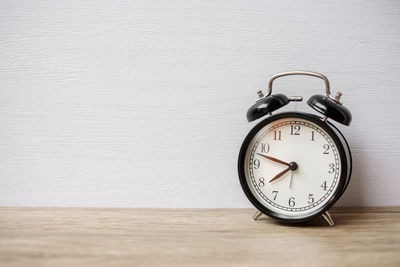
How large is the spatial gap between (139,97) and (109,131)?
153mm

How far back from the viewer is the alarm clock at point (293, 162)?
3.50ft

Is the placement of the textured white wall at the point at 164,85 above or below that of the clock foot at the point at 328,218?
above

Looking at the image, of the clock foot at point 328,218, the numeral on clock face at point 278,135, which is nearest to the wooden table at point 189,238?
the clock foot at point 328,218

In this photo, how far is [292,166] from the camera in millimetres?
1090

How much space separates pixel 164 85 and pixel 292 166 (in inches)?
19.5

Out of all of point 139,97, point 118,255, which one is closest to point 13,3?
point 139,97

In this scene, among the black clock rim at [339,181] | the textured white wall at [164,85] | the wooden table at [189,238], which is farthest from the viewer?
the textured white wall at [164,85]

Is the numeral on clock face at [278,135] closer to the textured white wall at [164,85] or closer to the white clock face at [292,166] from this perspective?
the white clock face at [292,166]

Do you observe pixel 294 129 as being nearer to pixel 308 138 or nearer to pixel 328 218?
pixel 308 138

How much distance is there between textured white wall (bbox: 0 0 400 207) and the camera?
125 centimetres

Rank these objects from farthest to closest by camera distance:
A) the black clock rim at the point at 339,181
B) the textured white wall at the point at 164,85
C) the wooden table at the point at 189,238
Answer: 1. the textured white wall at the point at 164,85
2. the black clock rim at the point at 339,181
3. the wooden table at the point at 189,238

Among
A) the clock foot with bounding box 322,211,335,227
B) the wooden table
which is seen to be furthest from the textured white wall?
the clock foot with bounding box 322,211,335,227

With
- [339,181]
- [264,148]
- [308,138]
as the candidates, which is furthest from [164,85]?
[339,181]

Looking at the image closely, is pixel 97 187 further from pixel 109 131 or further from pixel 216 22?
pixel 216 22
